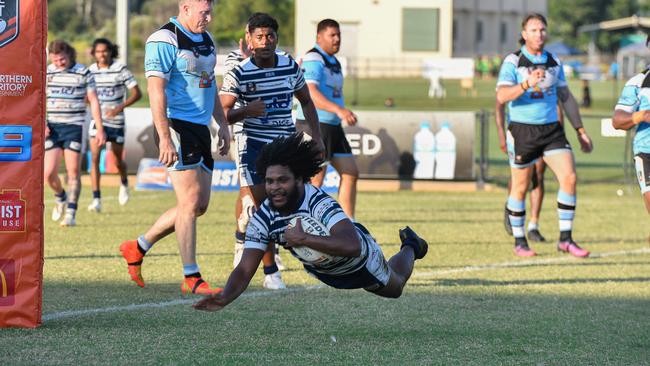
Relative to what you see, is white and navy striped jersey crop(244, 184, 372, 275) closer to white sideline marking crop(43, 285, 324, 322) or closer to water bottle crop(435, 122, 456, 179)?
white sideline marking crop(43, 285, 324, 322)

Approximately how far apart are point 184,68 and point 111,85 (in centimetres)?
690

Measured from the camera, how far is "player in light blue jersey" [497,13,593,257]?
462 inches

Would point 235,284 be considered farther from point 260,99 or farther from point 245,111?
point 260,99

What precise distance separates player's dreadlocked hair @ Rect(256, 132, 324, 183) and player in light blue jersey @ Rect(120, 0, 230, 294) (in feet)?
6.17

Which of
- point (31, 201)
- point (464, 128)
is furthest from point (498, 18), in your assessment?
point (31, 201)

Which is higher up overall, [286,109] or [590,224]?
[286,109]

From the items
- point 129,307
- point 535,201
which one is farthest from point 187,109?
point 535,201

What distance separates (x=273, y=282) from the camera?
9.55m

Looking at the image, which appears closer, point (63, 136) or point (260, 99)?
point (260, 99)

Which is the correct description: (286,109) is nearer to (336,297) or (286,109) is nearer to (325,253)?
(336,297)

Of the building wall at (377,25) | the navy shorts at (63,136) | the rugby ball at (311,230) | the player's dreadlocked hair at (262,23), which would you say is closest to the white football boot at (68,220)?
the navy shorts at (63,136)

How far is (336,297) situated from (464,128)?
1014 centimetres

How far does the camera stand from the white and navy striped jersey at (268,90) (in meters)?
9.23

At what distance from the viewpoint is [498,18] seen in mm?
80125
